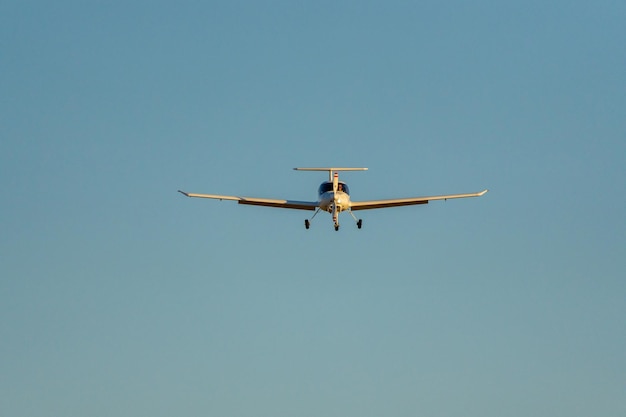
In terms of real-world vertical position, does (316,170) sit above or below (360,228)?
above

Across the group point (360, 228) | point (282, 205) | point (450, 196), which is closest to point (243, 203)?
point (282, 205)

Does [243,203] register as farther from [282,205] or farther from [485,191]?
[485,191]

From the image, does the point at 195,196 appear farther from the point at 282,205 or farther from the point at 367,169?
the point at 367,169

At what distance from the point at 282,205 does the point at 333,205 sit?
22.4 feet

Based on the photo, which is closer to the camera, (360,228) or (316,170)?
(360,228)

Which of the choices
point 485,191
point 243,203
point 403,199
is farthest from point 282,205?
point 485,191

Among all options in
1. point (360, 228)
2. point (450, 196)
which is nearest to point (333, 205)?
point (360, 228)

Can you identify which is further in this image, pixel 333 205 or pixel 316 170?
pixel 316 170

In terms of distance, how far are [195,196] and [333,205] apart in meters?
13.2

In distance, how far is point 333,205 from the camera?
10956cm

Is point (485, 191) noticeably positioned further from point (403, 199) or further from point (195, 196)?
point (195, 196)

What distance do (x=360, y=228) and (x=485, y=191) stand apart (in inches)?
542

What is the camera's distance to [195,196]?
376ft

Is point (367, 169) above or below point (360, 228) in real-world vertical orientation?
above
